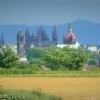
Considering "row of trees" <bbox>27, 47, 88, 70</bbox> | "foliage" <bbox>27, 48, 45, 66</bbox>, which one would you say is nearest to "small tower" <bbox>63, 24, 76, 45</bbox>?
"foliage" <bbox>27, 48, 45, 66</bbox>

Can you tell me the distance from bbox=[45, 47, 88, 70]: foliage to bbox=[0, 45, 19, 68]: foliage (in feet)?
8.40

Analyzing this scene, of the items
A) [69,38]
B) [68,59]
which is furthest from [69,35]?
[68,59]

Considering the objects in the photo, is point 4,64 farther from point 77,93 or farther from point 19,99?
point 19,99

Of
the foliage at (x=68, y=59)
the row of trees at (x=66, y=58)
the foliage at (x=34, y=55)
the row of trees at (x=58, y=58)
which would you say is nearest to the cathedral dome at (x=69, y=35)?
the foliage at (x=34, y=55)

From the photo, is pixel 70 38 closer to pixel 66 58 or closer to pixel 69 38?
pixel 69 38

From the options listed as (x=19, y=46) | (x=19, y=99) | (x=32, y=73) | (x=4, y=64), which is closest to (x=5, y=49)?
(x=4, y=64)

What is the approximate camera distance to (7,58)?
2694cm

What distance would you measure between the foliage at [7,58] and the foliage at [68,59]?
2559 millimetres

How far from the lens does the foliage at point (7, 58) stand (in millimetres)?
26481

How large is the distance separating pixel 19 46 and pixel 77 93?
92.0ft

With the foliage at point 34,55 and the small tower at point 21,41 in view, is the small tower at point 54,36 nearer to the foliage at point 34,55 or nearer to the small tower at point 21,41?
the small tower at point 21,41

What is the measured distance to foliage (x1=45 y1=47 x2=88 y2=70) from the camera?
2775cm

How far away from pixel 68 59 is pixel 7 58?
12.7ft

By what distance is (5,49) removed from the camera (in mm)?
28109
